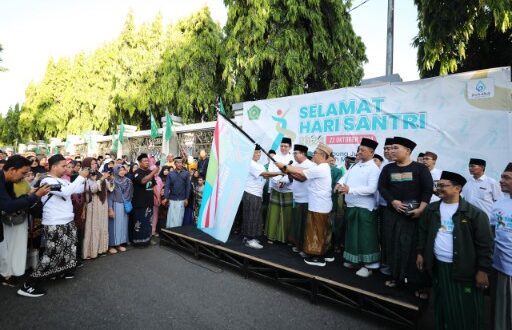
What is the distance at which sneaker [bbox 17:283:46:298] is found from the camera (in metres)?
3.78

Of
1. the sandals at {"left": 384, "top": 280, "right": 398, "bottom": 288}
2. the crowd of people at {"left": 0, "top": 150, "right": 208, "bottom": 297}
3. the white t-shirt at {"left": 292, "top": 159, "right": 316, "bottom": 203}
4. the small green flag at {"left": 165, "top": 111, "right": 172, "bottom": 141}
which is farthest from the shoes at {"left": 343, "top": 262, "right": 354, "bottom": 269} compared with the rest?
the small green flag at {"left": 165, "top": 111, "right": 172, "bottom": 141}

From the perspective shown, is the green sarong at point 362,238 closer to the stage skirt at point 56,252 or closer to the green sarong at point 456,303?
the green sarong at point 456,303

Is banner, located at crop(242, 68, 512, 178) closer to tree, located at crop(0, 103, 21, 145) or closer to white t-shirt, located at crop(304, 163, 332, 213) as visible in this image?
white t-shirt, located at crop(304, 163, 332, 213)

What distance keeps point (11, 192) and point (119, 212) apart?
219 cm

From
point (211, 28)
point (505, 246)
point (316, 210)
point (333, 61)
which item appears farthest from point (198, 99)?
point (505, 246)

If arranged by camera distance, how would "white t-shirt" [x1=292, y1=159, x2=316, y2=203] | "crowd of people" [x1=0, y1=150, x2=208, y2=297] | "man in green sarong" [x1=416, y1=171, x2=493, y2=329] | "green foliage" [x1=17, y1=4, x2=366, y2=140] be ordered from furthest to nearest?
1. "green foliage" [x1=17, y1=4, x2=366, y2=140]
2. "white t-shirt" [x1=292, y1=159, x2=316, y2=203]
3. "crowd of people" [x1=0, y1=150, x2=208, y2=297]
4. "man in green sarong" [x1=416, y1=171, x2=493, y2=329]

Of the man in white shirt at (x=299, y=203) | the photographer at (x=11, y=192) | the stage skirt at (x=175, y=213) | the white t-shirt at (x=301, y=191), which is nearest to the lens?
the photographer at (x=11, y=192)

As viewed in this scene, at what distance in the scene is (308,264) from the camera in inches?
169

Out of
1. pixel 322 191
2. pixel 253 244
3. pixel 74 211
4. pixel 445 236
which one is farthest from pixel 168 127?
pixel 445 236

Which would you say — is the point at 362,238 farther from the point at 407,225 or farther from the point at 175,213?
the point at 175,213

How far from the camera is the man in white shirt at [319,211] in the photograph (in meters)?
4.30

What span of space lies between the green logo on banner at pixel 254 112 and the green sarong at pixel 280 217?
3460 mm

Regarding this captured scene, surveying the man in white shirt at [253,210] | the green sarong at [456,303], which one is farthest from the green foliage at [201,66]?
the green sarong at [456,303]

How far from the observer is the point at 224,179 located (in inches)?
150
